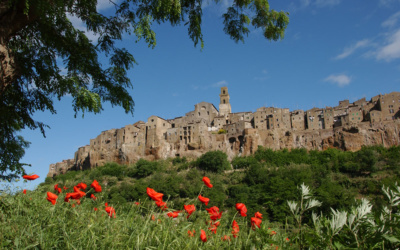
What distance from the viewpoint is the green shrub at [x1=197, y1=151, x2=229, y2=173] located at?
56500 mm

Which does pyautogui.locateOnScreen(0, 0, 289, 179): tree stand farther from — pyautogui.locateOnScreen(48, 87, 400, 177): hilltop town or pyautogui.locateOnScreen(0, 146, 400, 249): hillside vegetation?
pyautogui.locateOnScreen(48, 87, 400, 177): hilltop town

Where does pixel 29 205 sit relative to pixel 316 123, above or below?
below

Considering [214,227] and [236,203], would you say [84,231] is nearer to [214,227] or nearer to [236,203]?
[214,227]

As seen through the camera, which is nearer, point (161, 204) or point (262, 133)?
point (161, 204)

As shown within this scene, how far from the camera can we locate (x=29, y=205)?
4.85 m

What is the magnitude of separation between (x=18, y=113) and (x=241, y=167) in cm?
5197

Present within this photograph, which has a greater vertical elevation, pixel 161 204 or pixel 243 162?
pixel 243 162

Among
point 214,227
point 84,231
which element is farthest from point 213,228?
point 84,231

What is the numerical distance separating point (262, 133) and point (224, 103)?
84.8 ft

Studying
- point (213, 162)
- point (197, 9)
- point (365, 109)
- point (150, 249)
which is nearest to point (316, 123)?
point (365, 109)

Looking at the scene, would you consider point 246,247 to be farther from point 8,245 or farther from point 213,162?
point 213,162

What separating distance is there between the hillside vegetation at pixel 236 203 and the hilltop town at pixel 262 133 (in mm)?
3116

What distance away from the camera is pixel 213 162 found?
56.3 m

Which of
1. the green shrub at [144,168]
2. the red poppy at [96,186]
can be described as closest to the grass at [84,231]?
the red poppy at [96,186]
